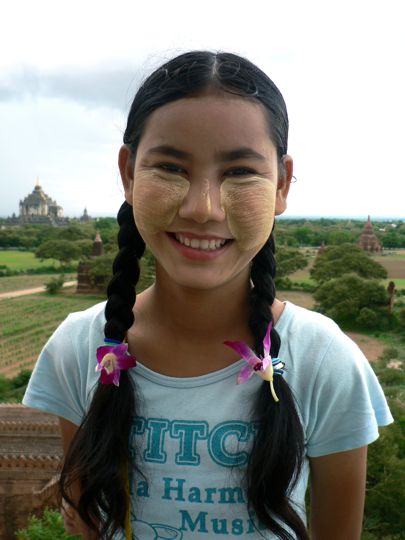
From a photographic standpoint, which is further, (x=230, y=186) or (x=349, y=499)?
(x=349, y=499)

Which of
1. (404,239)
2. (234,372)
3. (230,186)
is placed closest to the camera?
(230,186)

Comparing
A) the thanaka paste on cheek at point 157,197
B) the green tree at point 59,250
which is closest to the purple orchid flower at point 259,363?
the thanaka paste on cheek at point 157,197

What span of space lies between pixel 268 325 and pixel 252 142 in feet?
1.42

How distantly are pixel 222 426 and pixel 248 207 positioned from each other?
0.53 meters

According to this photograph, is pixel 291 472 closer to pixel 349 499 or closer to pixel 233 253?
pixel 349 499

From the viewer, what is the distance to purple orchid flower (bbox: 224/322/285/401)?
115 cm

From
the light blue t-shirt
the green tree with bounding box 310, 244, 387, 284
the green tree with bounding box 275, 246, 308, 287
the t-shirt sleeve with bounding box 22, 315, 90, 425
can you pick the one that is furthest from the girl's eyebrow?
the green tree with bounding box 275, 246, 308, 287

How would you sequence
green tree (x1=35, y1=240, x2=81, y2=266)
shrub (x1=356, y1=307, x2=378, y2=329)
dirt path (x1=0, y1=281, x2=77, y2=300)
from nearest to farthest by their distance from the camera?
shrub (x1=356, y1=307, x2=378, y2=329) < dirt path (x1=0, y1=281, x2=77, y2=300) < green tree (x1=35, y1=240, x2=81, y2=266)

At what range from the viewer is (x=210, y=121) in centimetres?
112

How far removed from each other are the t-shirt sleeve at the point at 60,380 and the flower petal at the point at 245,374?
1.47ft

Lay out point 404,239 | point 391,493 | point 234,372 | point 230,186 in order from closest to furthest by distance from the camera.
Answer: point 230,186 → point 234,372 → point 391,493 → point 404,239

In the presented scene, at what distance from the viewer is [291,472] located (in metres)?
1.22

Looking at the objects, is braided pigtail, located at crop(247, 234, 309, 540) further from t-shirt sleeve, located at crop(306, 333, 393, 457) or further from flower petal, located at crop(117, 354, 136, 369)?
flower petal, located at crop(117, 354, 136, 369)

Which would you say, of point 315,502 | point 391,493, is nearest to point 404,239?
point 391,493
